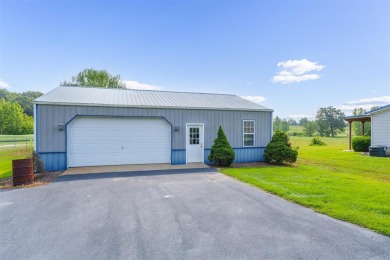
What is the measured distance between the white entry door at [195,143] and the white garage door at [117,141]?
42.4 inches

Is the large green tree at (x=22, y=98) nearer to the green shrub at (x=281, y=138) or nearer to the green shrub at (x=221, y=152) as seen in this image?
the green shrub at (x=221, y=152)

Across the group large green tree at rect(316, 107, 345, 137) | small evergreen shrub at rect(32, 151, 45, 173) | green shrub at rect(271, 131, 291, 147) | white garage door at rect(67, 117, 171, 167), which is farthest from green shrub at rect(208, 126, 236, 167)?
large green tree at rect(316, 107, 345, 137)

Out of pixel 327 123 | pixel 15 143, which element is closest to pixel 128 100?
pixel 15 143

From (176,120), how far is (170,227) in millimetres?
7143

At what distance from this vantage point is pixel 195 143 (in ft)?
35.8

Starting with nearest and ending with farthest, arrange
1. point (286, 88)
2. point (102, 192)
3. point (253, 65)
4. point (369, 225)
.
A: point (369, 225) < point (102, 192) < point (253, 65) < point (286, 88)

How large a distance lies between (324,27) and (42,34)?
54.3ft

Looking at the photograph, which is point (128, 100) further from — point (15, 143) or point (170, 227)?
point (15, 143)

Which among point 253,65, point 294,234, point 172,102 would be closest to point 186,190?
point 294,234

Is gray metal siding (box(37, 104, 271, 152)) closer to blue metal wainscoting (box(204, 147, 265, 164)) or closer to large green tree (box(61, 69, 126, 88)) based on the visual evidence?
blue metal wainscoting (box(204, 147, 265, 164))

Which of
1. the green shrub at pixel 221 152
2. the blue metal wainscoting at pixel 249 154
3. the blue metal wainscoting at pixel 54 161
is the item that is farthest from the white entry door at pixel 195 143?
the blue metal wainscoting at pixel 54 161

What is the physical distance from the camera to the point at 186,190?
6.27m

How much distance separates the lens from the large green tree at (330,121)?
6506 centimetres

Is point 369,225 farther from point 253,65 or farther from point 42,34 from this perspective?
point 42,34
